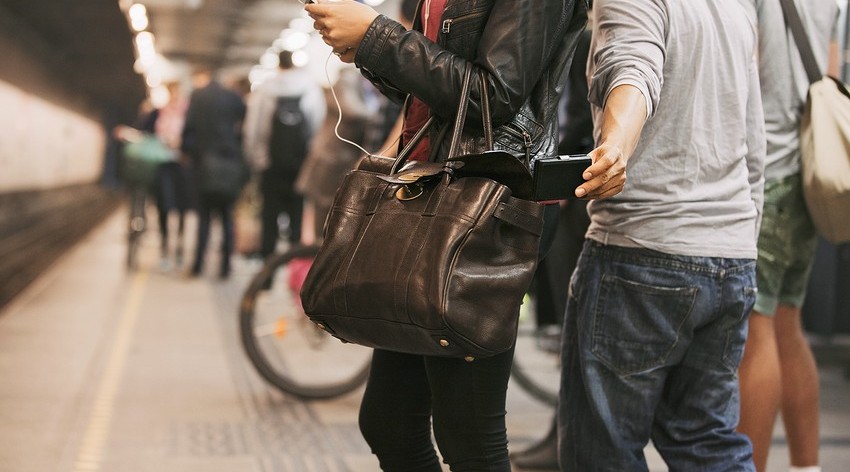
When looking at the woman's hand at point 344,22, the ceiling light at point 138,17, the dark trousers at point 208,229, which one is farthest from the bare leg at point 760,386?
the ceiling light at point 138,17

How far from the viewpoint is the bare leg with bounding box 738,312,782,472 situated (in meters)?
2.59

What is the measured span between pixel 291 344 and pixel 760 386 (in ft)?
9.40

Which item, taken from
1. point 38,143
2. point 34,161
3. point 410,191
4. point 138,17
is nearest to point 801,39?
point 410,191

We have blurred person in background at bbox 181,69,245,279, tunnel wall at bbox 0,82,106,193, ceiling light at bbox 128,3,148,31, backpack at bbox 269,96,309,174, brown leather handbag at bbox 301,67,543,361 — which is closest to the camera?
brown leather handbag at bbox 301,67,543,361

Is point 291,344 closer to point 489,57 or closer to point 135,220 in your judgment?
point 489,57

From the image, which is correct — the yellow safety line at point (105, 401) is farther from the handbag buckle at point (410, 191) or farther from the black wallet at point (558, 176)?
the black wallet at point (558, 176)

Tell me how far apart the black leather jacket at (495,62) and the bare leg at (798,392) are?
4.14ft

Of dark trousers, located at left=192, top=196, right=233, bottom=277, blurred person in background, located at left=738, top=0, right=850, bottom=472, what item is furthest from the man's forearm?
dark trousers, located at left=192, top=196, right=233, bottom=277

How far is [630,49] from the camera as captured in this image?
6.46 feet

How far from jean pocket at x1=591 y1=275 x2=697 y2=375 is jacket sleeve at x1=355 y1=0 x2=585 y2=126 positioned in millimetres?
463

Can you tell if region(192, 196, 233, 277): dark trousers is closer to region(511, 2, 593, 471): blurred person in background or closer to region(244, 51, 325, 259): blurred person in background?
region(244, 51, 325, 259): blurred person in background

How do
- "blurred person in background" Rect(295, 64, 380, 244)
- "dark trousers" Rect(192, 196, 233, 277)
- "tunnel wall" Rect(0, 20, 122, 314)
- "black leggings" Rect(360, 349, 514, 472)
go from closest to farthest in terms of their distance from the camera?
"black leggings" Rect(360, 349, 514, 472), "blurred person in background" Rect(295, 64, 380, 244), "dark trousers" Rect(192, 196, 233, 277), "tunnel wall" Rect(0, 20, 122, 314)

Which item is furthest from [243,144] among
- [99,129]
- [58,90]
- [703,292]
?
[99,129]

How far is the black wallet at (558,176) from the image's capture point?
5.61ft
